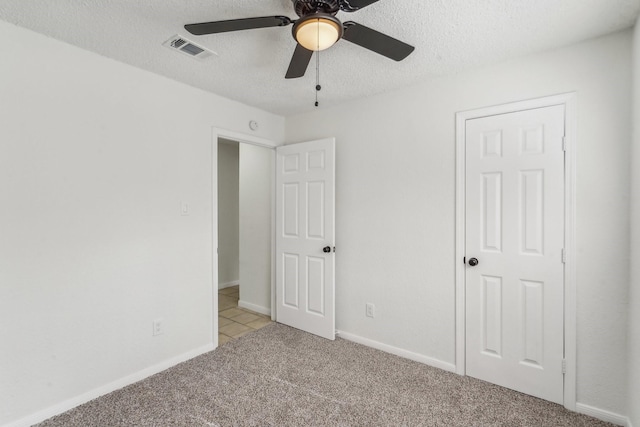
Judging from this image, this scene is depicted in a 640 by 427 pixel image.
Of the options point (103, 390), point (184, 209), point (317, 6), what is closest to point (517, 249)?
point (317, 6)

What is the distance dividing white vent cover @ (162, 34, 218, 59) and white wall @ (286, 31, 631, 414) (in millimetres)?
986

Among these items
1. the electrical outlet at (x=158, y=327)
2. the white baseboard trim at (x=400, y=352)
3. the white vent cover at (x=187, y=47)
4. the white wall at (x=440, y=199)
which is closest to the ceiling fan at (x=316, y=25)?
the white vent cover at (x=187, y=47)

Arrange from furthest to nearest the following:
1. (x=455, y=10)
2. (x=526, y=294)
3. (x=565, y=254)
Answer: (x=526, y=294) < (x=565, y=254) < (x=455, y=10)

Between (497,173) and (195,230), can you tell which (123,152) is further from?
(497,173)

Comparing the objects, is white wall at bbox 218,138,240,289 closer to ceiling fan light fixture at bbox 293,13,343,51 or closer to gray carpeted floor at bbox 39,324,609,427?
gray carpeted floor at bbox 39,324,609,427

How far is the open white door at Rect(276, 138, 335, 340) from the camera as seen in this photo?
3096mm

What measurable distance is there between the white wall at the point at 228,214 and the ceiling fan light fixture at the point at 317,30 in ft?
12.9

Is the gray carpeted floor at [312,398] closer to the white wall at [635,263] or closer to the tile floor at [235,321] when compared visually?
the white wall at [635,263]

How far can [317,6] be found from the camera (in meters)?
1.43

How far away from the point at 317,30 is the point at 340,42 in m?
0.67

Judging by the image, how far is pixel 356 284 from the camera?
10.00 ft

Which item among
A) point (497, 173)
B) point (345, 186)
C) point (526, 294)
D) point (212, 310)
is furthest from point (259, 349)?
point (497, 173)

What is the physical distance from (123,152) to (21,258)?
0.91 m

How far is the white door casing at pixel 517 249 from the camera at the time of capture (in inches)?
81.5
